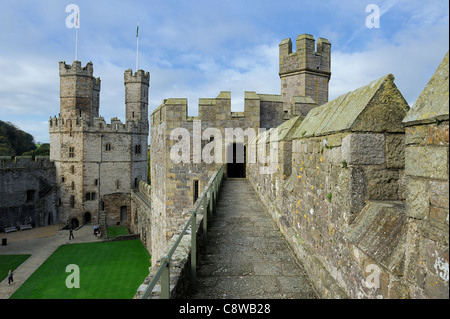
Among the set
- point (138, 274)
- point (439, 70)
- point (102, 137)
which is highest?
point (102, 137)

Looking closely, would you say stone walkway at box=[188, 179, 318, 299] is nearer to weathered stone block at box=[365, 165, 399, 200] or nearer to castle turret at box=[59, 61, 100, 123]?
weathered stone block at box=[365, 165, 399, 200]

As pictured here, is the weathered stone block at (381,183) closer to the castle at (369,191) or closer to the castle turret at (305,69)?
the castle at (369,191)

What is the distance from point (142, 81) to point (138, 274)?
84.2 ft

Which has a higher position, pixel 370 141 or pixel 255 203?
pixel 370 141

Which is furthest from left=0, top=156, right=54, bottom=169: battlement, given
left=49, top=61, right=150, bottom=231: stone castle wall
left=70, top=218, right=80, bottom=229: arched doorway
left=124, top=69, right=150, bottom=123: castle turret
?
left=124, top=69, right=150, bottom=123: castle turret

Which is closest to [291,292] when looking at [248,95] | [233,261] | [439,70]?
[233,261]

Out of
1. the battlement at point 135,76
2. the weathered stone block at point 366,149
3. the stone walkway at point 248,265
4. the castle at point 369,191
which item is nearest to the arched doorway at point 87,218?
the battlement at point 135,76

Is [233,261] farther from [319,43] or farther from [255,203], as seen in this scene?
[319,43]

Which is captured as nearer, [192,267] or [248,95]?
[192,267]

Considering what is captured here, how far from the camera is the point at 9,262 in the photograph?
2102 centimetres

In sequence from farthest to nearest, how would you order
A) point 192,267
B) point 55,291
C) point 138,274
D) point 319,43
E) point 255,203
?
point 138,274, point 319,43, point 55,291, point 255,203, point 192,267

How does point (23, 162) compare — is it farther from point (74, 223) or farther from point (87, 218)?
point (87, 218)

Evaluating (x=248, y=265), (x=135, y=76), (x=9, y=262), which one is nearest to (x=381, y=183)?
(x=248, y=265)

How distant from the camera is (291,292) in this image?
127 inches
